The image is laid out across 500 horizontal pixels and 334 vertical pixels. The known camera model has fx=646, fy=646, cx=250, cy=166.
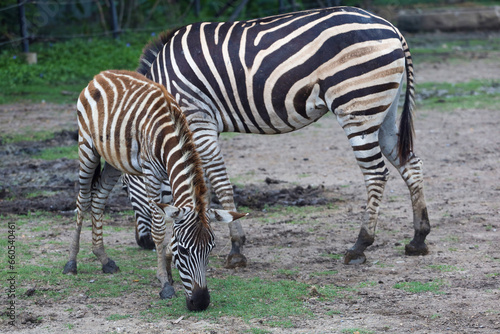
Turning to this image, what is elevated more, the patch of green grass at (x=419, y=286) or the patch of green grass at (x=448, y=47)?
the patch of green grass at (x=448, y=47)

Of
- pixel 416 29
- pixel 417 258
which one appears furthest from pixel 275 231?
pixel 416 29

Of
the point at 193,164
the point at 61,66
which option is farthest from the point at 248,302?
the point at 61,66

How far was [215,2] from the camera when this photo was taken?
2017cm

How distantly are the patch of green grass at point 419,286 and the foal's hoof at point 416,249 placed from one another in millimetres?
733

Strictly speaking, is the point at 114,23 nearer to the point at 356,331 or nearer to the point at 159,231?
the point at 159,231

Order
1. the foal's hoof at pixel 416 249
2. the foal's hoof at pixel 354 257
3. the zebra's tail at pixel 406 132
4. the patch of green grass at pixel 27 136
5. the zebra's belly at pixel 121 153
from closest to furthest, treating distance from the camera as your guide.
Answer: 1. the zebra's belly at pixel 121 153
2. the foal's hoof at pixel 354 257
3. the foal's hoof at pixel 416 249
4. the zebra's tail at pixel 406 132
5. the patch of green grass at pixel 27 136

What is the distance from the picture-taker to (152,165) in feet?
18.4

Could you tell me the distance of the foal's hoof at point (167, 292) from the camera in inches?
216

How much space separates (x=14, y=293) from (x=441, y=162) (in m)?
6.65

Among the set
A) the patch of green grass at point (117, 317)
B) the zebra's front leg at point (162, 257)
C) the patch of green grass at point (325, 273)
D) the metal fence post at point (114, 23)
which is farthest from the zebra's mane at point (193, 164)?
the metal fence post at point (114, 23)

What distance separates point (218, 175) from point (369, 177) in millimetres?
1521

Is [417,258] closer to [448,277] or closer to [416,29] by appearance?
[448,277]

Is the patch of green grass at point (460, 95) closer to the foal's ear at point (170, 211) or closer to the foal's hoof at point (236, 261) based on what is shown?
the foal's hoof at point (236, 261)

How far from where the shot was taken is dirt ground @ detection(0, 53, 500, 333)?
16.4 feet
